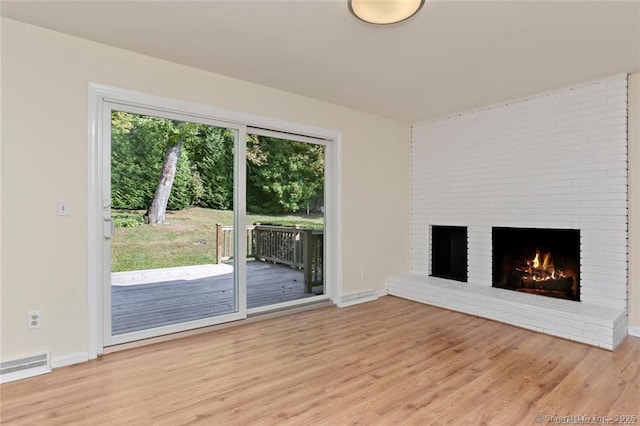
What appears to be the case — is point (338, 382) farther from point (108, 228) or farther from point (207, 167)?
point (207, 167)

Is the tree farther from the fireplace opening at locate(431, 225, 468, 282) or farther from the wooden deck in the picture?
the fireplace opening at locate(431, 225, 468, 282)

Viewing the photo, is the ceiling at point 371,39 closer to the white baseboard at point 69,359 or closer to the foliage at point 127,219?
the foliage at point 127,219

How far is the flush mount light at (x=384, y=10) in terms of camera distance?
2059mm

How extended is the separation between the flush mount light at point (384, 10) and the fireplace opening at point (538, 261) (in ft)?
10.0

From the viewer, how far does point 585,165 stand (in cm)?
359

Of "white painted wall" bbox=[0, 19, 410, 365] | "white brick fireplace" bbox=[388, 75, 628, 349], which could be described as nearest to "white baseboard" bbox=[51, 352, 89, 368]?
"white painted wall" bbox=[0, 19, 410, 365]

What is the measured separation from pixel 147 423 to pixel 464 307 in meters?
3.46

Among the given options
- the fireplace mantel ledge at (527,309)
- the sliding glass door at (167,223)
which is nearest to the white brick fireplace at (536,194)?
the fireplace mantel ledge at (527,309)

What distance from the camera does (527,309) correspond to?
3.53m

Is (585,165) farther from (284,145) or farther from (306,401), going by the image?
(306,401)

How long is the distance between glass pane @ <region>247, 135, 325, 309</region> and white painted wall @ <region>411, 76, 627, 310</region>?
5.72ft

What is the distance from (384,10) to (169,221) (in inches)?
99.4

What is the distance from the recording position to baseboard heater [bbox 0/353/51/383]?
2.34 meters

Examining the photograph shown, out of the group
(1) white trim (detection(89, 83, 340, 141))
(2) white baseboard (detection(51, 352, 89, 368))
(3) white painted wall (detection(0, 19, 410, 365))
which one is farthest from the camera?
(1) white trim (detection(89, 83, 340, 141))
